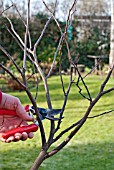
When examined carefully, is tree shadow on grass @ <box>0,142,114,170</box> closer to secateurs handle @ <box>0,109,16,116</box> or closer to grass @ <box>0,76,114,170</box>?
grass @ <box>0,76,114,170</box>

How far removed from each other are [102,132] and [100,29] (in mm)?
10270

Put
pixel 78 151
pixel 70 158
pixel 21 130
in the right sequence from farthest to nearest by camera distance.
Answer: pixel 78 151 < pixel 70 158 < pixel 21 130

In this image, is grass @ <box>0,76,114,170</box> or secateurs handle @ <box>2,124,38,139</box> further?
grass @ <box>0,76,114,170</box>

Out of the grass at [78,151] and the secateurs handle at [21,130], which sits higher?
the secateurs handle at [21,130]

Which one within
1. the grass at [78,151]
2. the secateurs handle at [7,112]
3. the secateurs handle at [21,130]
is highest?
the secateurs handle at [7,112]

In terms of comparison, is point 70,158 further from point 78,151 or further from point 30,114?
point 30,114

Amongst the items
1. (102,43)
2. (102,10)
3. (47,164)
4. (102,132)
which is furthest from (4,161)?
(102,10)

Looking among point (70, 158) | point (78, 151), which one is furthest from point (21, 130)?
point (78, 151)

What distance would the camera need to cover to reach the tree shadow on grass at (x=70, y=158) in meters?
3.07

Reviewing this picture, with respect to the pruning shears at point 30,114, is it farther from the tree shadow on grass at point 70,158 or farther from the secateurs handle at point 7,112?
the tree shadow on grass at point 70,158

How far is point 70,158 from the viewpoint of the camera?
10.8 feet

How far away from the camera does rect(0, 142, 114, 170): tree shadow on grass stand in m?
3.07

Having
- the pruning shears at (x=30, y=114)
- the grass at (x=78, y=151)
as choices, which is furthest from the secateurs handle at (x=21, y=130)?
the grass at (x=78, y=151)

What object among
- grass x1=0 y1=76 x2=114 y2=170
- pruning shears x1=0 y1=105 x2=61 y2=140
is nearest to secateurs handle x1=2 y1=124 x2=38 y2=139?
pruning shears x1=0 y1=105 x2=61 y2=140
